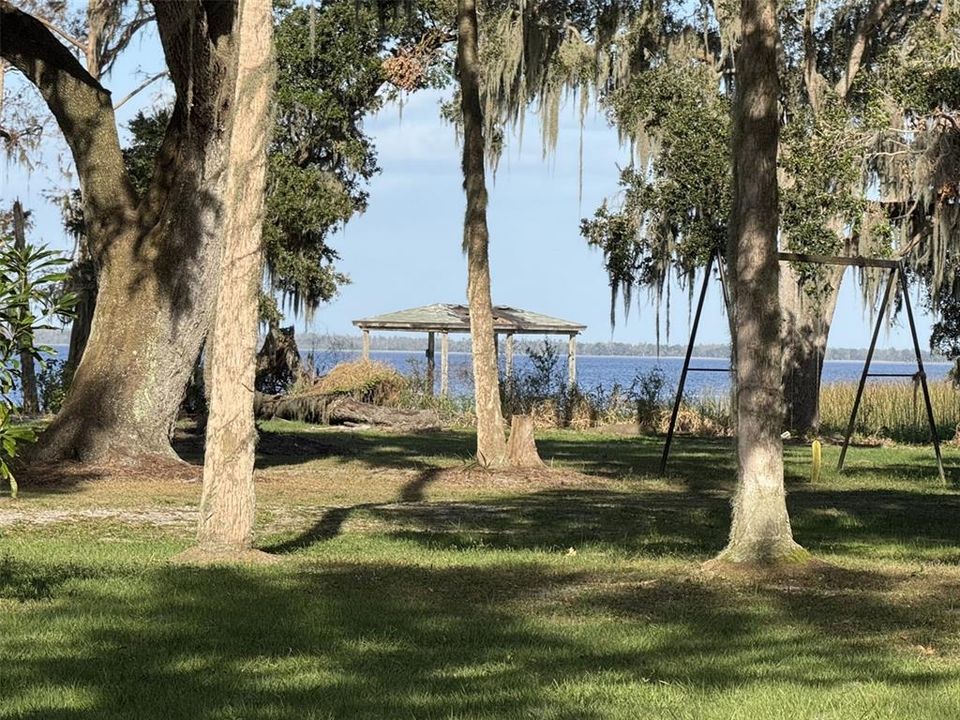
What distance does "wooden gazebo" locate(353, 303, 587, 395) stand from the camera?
116 feet

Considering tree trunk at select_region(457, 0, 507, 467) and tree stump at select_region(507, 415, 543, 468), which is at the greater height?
tree trunk at select_region(457, 0, 507, 467)

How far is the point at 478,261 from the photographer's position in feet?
61.7

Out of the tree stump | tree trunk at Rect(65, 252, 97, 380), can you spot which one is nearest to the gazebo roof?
tree trunk at Rect(65, 252, 97, 380)

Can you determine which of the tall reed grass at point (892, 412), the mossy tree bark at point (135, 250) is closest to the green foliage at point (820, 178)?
the tall reed grass at point (892, 412)

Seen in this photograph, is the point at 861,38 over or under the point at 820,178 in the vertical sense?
over

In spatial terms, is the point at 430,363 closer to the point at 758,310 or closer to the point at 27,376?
the point at 27,376

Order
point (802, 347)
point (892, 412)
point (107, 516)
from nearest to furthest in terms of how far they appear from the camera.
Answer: point (107, 516), point (802, 347), point (892, 412)

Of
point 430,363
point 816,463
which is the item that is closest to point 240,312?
point 816,463

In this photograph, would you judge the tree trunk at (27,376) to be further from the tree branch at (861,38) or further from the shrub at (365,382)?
the tree branch at (861,38)

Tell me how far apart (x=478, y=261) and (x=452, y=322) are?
16.9m

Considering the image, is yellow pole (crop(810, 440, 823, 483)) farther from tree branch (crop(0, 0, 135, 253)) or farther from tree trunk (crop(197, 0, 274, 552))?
tree trunk (crop(197, 0, 274, 552))

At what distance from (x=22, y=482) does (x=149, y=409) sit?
6.86ft

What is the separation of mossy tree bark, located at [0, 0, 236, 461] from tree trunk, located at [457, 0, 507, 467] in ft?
10.2

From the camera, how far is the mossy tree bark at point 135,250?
1775 cm
